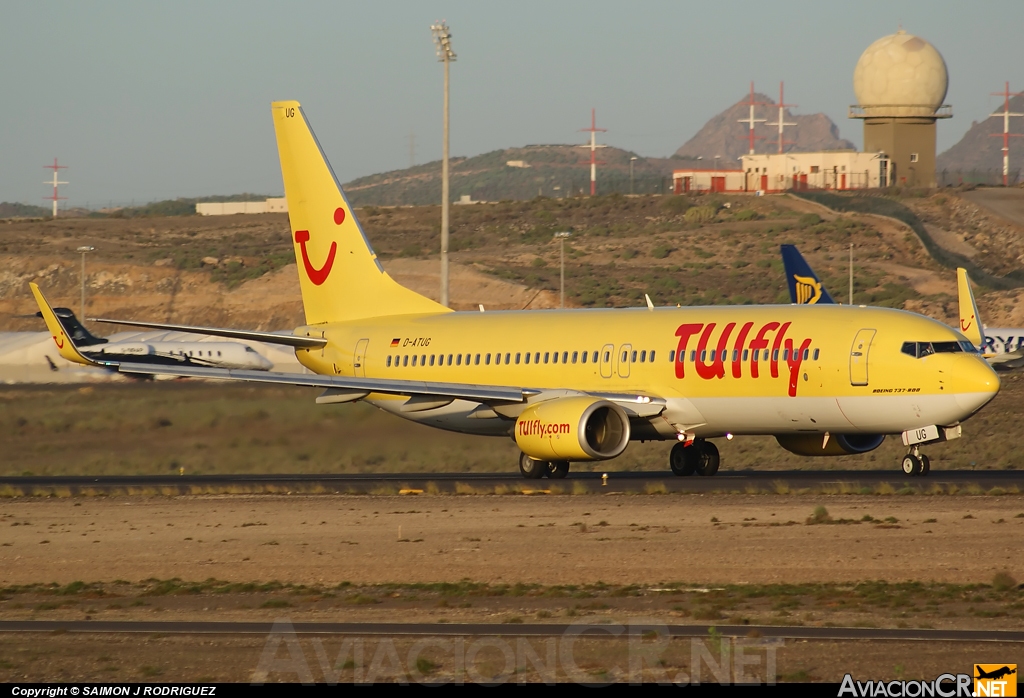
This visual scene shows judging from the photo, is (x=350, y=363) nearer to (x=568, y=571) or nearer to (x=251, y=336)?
(x=251, y=336)

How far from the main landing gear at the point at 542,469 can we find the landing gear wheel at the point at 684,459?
8.71 feet

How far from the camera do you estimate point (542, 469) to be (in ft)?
112

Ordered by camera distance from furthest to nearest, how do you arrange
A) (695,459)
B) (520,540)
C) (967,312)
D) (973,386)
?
(967,312) → (695,459) → (973,386) → (520,540)

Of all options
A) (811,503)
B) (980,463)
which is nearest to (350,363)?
(811,503)

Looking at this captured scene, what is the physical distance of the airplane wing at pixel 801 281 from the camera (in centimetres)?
4388

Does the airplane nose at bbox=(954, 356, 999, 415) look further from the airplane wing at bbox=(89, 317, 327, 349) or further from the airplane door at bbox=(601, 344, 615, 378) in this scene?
the airplane wing at bbox=(89, 317, 327, 349)

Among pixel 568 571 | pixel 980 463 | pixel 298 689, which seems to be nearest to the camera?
pixel 298 689

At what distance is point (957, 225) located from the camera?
109 m

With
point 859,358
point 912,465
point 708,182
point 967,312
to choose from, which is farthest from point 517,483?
point 708,182

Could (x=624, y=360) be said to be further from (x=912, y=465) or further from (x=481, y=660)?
(x=481, y=660)

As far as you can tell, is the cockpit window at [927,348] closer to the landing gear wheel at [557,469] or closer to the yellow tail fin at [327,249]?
the landing gear wheel at [557,469]

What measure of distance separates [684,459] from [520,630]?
20.3 m

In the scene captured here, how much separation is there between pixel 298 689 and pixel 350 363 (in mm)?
26772

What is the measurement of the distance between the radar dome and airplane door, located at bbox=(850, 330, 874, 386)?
8974cm
